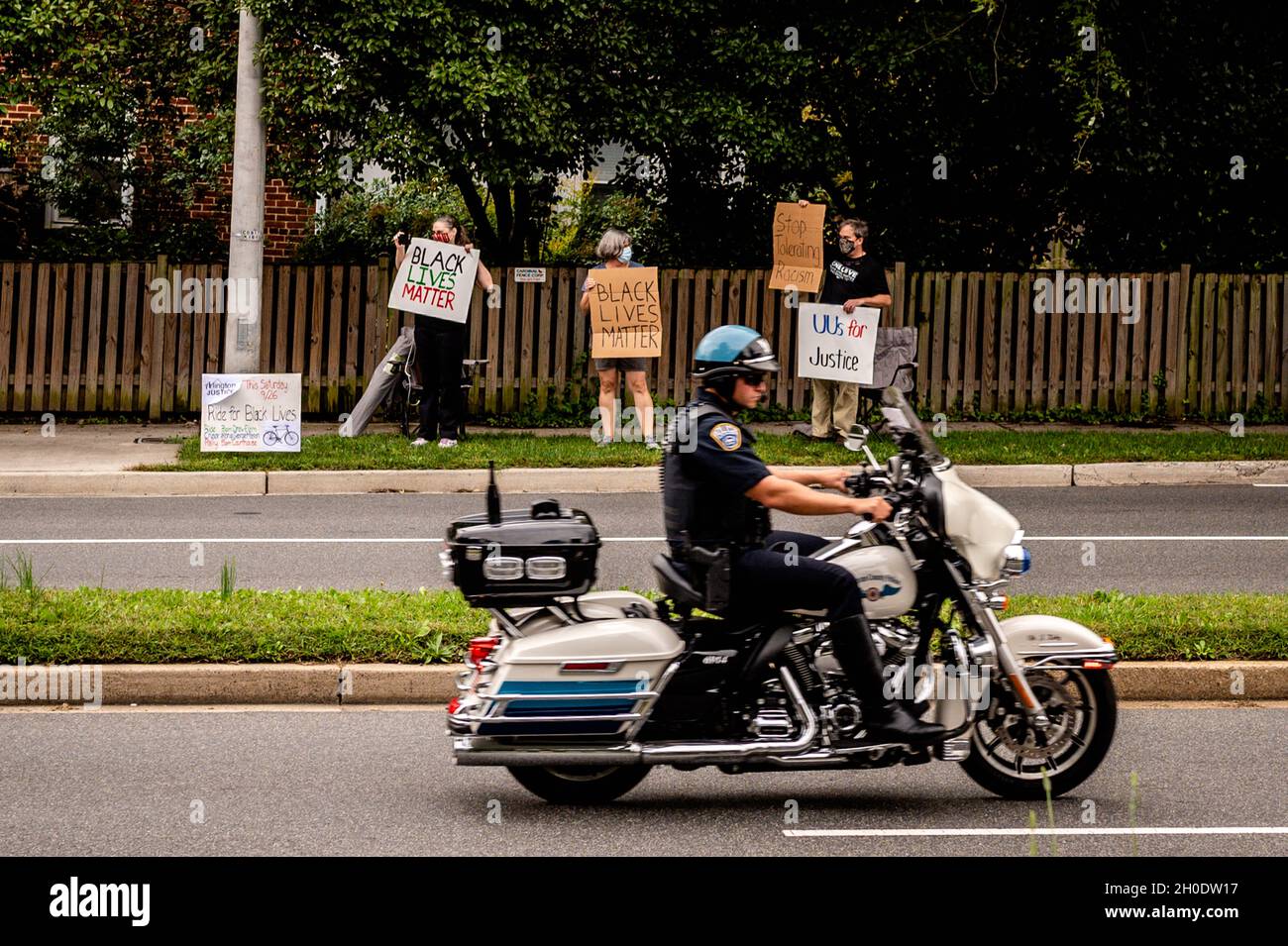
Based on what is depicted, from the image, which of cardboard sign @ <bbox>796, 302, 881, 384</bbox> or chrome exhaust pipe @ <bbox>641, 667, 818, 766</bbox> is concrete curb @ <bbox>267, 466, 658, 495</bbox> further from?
chrome exhaust pipe @ <bbox>641, 667, 818, 766</bbox>

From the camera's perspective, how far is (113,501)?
1380 centimetres

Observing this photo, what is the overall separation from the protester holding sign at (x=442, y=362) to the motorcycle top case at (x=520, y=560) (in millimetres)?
9628

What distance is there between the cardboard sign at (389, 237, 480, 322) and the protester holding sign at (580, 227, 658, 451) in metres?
1.19

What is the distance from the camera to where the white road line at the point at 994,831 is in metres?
6.01

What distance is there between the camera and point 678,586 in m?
6.23

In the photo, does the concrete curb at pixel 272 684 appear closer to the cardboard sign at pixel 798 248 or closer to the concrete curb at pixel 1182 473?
the concrete curb at pixel 1182 473

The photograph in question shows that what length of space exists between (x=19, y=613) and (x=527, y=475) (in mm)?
6449

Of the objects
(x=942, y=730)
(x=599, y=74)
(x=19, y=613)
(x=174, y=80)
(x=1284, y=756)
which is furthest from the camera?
(x=174, y=80)

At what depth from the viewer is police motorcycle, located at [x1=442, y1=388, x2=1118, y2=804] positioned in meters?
6.08

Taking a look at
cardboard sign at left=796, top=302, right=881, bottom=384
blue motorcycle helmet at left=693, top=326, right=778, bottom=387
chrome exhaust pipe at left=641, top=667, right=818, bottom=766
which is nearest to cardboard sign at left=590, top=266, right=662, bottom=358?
cardboard sign at left=796, top=302, right=881, bottom=384

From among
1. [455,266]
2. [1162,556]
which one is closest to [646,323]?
[455,266]

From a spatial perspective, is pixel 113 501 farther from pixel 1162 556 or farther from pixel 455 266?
pixel 1162 556

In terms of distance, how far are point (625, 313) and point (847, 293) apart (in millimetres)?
2090

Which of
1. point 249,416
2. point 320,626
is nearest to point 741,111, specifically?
point 249,416
